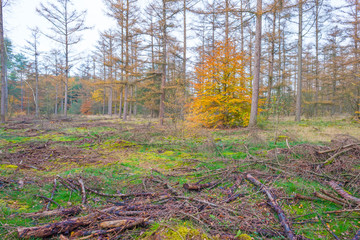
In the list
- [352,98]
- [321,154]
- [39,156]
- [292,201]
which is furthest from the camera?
[352,98]

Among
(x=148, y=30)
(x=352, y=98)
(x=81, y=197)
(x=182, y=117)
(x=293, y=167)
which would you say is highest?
(x=148, y=30)

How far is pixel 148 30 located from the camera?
13.3 meters

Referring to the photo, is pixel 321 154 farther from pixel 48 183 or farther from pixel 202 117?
pixel 202 117

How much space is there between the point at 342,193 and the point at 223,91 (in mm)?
9370

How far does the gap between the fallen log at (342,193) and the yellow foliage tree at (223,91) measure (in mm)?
8336

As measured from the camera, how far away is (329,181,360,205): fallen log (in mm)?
2688

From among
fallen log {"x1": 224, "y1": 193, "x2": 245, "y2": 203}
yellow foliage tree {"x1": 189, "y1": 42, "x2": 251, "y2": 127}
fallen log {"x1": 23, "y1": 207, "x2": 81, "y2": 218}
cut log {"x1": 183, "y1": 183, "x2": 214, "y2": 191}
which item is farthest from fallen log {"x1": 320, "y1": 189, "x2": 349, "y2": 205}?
yellow foliage tree {"x1": 189, "y1": 42, "x2": 251, "y2": 127}

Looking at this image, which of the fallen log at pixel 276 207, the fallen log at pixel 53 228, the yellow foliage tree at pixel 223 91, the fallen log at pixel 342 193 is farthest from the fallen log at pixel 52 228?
the yellow foliage tree at pixel 223 91

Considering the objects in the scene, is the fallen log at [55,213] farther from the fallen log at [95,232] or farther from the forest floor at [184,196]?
the fallen log at [95,232]

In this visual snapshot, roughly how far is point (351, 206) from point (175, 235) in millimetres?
2676

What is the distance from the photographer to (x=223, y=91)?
11820 millimetres

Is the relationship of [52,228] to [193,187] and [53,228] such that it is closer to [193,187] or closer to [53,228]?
[53,228]

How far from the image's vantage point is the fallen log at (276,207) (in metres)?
2.13

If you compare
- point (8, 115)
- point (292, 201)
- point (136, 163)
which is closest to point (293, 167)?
point (292, 201)
